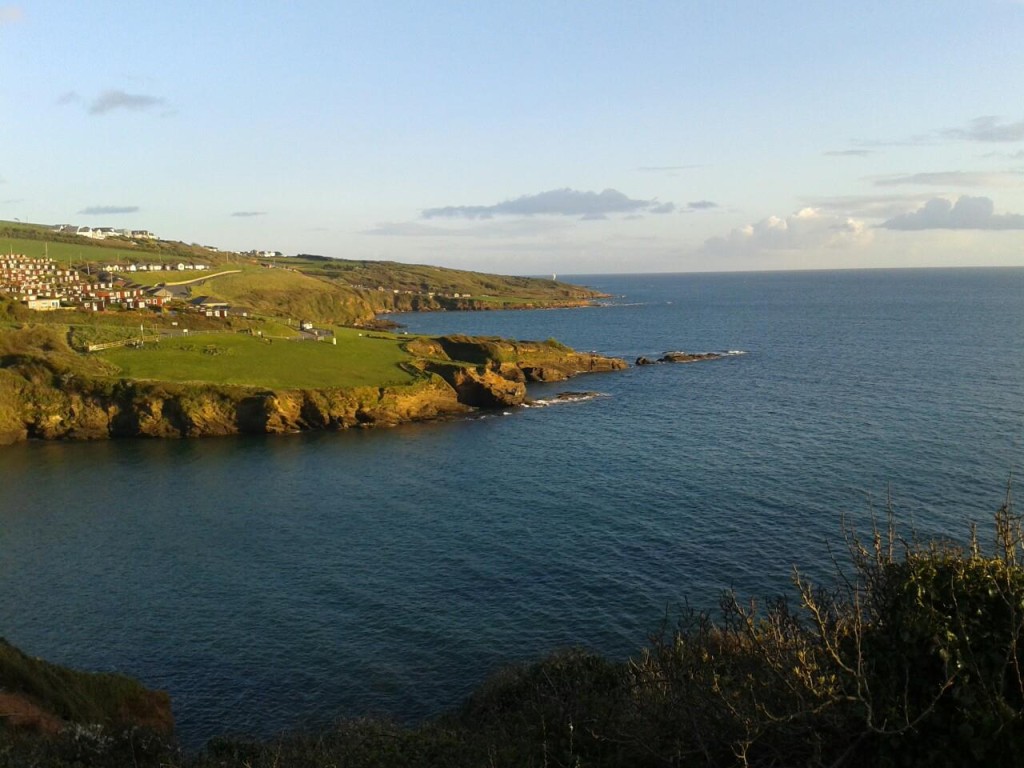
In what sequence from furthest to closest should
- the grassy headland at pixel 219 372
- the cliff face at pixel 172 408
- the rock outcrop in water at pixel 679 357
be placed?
the rock outcrop in water at pixel 679 357, the grassy headland at pixel 219 372, the cliff face at pixel 172 408

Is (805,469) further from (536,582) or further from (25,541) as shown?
(25,541)

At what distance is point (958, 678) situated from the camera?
11367 mm

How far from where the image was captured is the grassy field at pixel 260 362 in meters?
84.1

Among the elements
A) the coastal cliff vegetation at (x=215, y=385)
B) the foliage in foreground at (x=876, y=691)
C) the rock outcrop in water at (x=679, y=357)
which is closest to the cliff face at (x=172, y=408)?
the coastal cliff vegetation at (x=215, y=385)

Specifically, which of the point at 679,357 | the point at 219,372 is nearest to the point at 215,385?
the point at 219,372

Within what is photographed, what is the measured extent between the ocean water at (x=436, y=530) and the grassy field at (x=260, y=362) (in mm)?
10076

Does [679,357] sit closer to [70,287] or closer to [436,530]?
[436,530]

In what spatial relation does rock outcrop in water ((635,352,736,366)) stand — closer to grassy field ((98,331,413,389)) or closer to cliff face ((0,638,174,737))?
grassy field ((98,331,413,389))

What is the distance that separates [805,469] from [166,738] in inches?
1960

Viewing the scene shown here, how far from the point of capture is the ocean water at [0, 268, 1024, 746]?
3381 cm

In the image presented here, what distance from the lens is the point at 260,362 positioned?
91.4 metres

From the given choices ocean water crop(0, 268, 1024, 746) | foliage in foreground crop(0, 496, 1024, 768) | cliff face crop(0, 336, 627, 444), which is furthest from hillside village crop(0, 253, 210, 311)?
foliage in foreground crop(0, 496, 1024, 768)

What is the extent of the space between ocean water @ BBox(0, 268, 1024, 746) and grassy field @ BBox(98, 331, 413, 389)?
33.1 feet

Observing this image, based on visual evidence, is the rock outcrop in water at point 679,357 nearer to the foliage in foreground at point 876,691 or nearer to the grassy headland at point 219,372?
the grassy headland at point 219,372
